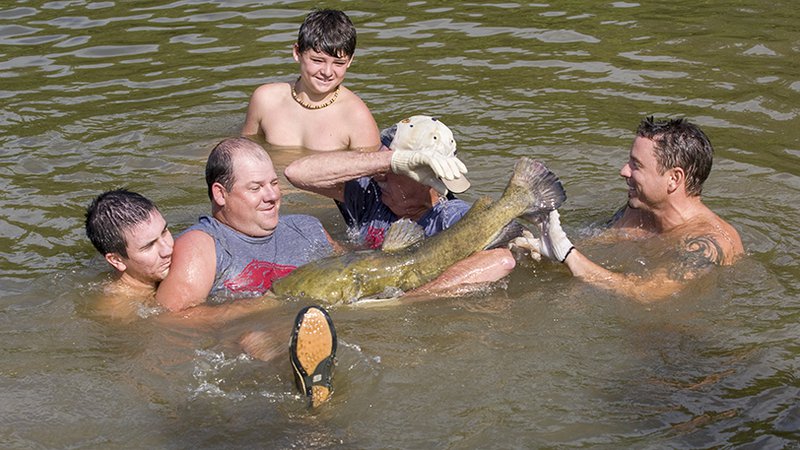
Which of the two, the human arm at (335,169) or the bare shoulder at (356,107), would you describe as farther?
the bare shoulder at (356,107)

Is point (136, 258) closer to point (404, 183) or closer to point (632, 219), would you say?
point (404, 183)

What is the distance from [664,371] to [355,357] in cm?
169

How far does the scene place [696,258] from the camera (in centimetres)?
737

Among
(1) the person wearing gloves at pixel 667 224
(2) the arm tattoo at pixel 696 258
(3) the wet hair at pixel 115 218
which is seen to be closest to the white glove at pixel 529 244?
(1) the person wearing gloves at pixel 667 224

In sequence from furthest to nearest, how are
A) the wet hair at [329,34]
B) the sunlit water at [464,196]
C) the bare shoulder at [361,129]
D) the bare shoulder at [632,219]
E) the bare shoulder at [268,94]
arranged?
the bare shoulder at [268,94] → the bare shoulder at [361,129] → the wet hair at [329,34] → the bare shoulder at [632,219] → the sunlit water at [464,196]

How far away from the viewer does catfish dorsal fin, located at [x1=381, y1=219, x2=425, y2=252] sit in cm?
705

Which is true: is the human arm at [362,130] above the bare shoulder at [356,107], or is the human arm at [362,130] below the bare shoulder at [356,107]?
below

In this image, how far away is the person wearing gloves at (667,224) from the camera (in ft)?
23.9

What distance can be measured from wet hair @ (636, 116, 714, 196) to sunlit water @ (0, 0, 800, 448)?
2.14ft

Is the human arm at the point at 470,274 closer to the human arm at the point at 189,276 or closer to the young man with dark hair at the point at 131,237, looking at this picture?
the human arm at the point at 189,276

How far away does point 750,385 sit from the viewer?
6.10 meters

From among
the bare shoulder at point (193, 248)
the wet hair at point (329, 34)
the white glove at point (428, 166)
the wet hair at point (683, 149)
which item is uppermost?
the wet hair at point (329, 34)

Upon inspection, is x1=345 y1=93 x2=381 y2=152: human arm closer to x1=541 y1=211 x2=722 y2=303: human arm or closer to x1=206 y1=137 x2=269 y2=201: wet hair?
x1=206 y1=137 x2=269 y2=201: wet hair

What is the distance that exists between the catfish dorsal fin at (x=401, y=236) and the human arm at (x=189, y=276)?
104 centimetres
